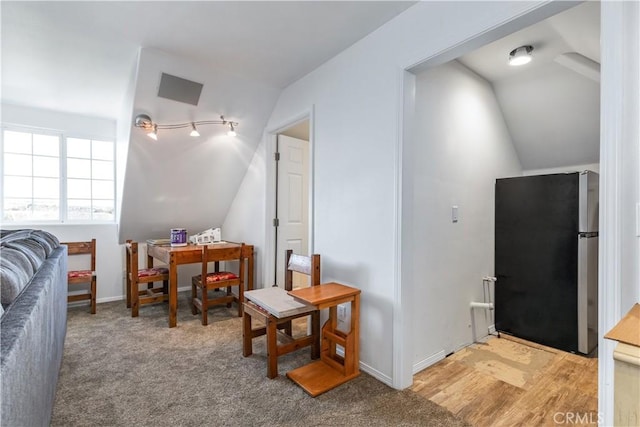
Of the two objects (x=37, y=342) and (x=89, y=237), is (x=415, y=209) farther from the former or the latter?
(x=89, y=237)

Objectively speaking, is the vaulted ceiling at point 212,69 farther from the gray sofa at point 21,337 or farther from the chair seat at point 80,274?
the gray sofa at point 21,337

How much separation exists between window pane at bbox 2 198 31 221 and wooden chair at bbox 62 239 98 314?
1.72 feet

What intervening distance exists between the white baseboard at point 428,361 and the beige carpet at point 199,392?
1.02 ft

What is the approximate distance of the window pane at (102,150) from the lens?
3.79 meters

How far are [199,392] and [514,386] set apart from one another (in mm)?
2054

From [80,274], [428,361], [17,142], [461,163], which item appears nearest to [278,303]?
[428,361]

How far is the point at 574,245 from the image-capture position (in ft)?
8.04

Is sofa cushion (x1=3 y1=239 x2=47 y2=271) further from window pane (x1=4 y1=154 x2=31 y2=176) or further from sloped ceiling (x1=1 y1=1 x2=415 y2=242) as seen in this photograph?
window pane (x1=4 y1=154 x2=31 y2=176)

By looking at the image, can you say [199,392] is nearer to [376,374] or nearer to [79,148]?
[376,374]

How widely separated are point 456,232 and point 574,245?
95 cm

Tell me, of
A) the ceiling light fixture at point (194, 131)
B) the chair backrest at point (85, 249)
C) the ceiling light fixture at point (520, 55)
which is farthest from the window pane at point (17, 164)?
the ceiling light fixture at point (520, 55)

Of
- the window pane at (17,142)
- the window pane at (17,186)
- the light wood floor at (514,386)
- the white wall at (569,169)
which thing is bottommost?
the light wood floor at (514,386)

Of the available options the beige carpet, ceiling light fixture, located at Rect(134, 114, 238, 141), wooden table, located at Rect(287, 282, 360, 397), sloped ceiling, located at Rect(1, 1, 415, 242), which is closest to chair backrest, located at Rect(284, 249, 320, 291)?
wooden table, located at Rect(287, 282, 360, 397)

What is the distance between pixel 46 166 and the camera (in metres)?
3.52
